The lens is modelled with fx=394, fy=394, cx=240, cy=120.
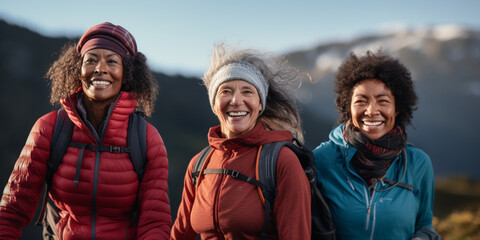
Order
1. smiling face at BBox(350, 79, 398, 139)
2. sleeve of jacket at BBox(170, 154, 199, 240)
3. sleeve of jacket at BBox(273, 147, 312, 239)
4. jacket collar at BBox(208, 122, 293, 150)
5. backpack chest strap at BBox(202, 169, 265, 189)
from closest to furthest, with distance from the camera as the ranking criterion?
1. sleeve of jacket at BBox(273, 147, 312, 239)
2. backpack chest strap at BBox(202, 169, 265, 189)
3. jacket collar at BBox(208, 122, 293, 150)
4. sleeve of jacket at BBox(170, 154, 199, 240)
5. smiling face at BBox(350, 79, 398, 139)

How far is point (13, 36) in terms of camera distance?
16281 millimetres

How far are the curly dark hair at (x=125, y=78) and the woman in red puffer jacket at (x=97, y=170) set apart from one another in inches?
0.8

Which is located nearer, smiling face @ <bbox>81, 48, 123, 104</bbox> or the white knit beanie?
the white knit beanie

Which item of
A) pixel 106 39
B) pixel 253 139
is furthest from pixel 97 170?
pixel 253 139

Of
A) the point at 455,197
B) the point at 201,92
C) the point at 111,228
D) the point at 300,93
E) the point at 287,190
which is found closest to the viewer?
the point at 287,190

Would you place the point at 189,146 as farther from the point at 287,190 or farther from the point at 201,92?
the point at 287,190

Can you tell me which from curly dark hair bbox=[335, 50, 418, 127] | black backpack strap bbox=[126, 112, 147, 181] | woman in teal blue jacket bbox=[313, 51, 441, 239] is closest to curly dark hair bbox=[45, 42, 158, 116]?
black backpack strap bbox=[126, 112, 147, 181]

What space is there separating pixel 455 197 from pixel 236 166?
1602 cm

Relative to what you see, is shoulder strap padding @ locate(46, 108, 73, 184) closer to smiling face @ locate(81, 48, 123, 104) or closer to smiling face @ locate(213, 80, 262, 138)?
smiling face @ locate(81, 48, 123, 104)

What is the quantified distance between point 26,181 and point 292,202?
1621 millimetres

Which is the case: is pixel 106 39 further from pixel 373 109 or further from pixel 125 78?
pixel 373 109

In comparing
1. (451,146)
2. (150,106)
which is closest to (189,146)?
(150,106)

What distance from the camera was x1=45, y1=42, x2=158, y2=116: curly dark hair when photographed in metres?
2.69

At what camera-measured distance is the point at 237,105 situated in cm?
239
